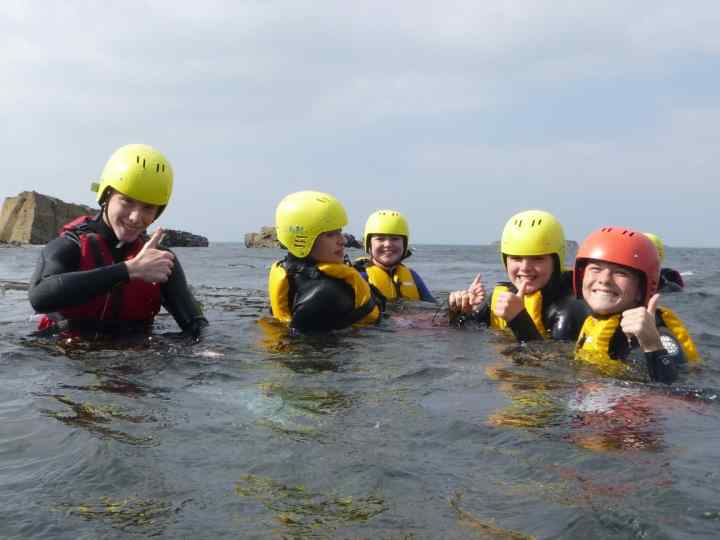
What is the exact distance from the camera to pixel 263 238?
76.3 metres

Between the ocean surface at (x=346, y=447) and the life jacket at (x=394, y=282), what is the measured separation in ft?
12.8

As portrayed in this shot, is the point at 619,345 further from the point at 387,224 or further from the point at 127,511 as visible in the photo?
the point at 387,224

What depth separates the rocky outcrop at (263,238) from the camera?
7481cm

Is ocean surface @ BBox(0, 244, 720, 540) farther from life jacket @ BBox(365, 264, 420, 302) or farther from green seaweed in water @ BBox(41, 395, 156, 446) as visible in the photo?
life jacket @ BBox(365, 264, 420, 302)

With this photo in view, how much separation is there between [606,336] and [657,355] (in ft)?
2.32

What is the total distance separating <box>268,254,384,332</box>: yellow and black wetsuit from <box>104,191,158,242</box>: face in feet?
5.76

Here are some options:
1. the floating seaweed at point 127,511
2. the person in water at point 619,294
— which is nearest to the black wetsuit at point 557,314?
the person in water at point 619,294

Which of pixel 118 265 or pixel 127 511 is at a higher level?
pixel 118 265

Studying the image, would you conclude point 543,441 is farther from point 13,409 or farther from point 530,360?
point 13,409

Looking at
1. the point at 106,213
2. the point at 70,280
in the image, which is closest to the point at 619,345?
the point at 70,280

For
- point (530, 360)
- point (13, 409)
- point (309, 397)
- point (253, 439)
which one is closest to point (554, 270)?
point (530, 360)

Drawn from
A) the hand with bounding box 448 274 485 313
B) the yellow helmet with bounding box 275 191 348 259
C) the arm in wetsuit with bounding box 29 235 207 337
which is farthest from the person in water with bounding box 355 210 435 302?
the arm in wetsuit with bounding box 29 235 207 337

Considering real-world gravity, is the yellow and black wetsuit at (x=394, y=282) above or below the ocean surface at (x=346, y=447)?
above

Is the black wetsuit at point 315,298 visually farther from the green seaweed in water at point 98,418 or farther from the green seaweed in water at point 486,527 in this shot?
the green seaweed in water at point 486,527
